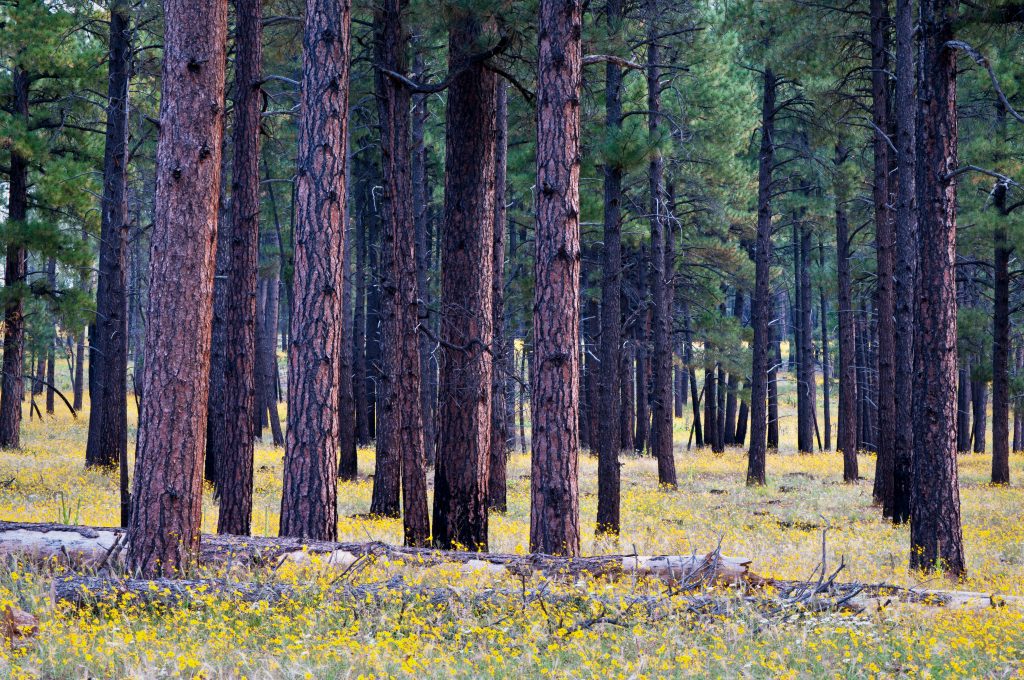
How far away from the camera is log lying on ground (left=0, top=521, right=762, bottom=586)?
278 inches

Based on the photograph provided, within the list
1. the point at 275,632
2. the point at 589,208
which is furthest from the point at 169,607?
the point at 589,208

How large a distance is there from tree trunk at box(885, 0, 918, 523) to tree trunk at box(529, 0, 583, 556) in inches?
299

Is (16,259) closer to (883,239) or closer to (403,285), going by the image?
(403,285)

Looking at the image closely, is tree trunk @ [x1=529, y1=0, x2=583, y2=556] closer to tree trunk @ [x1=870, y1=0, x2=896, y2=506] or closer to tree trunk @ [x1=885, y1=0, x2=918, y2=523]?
tree trunk @ [x1=885, y1=0, x2=918, y2=523]

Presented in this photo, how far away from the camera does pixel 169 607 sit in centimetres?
622

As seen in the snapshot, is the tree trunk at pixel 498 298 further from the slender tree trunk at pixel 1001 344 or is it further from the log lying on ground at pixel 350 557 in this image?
the slender tree trunk at pixel 1001 344

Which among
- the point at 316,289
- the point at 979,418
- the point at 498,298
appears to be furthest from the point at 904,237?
the point at 979,418

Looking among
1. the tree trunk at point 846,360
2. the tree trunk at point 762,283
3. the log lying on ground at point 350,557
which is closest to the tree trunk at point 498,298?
the log lying on ground at point 350,557

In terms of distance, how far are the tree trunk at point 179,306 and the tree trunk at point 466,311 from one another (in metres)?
3.40

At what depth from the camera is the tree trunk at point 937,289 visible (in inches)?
372

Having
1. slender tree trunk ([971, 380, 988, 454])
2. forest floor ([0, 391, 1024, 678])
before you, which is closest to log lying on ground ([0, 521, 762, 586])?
forest floor ([0, 391, 1024, 678])

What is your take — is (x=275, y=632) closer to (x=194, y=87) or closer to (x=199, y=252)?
(x=199, y=252)

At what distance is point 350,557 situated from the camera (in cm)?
727

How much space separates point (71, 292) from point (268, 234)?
59.8 ft
